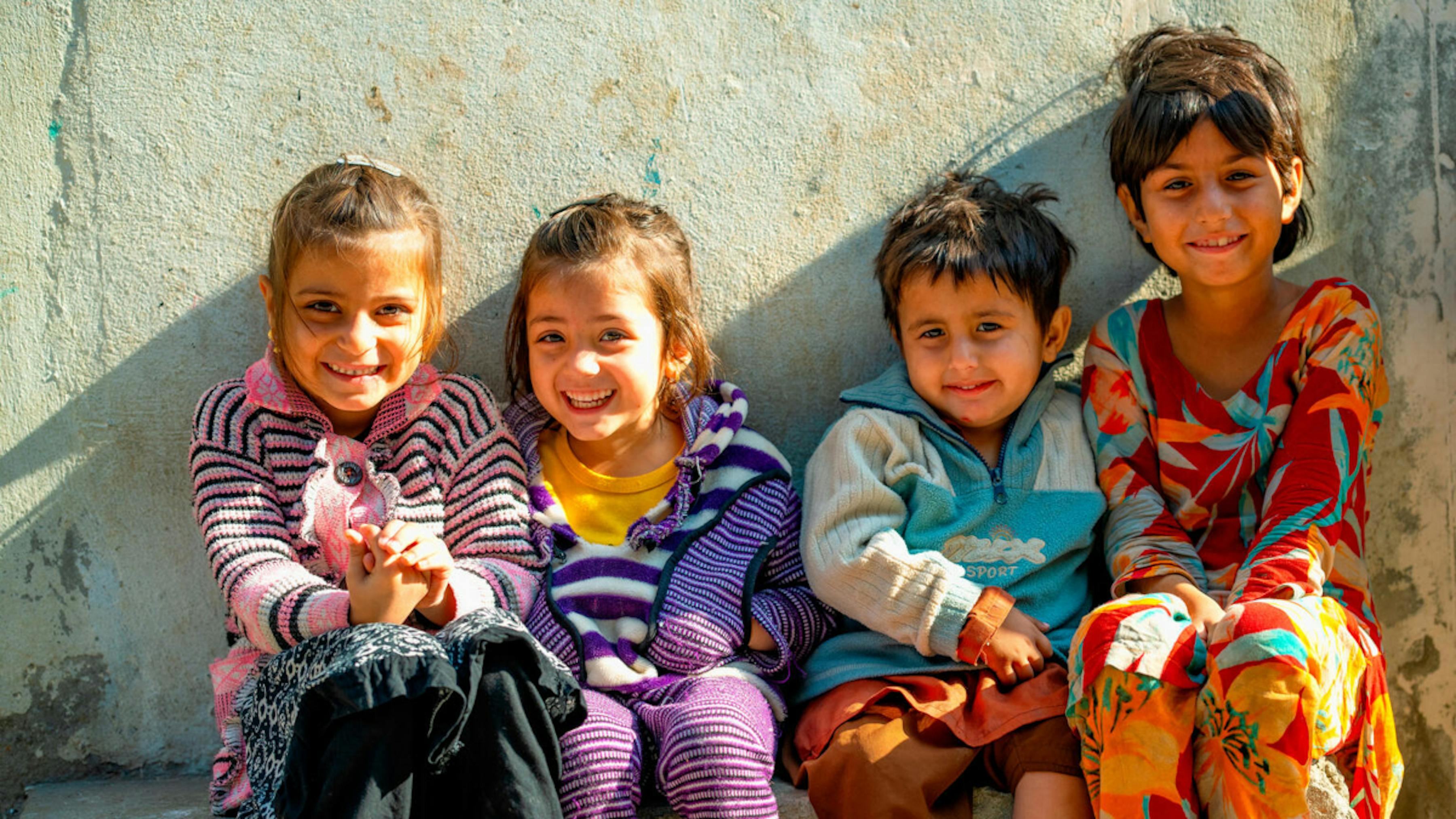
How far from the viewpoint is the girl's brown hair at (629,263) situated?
2480 mm

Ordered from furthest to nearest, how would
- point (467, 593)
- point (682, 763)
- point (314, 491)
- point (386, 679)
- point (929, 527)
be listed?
1. point (929, 527)
2. point (314, 491)
3. point (467, 593)
4. point (682, 763)
5. point (386, 679)

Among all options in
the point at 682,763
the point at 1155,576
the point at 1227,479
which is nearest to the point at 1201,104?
the point at 1227,479

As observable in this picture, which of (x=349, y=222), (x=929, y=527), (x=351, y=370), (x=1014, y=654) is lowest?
(x=1014, y=654)

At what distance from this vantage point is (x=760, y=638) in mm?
2459

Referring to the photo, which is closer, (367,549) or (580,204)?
(367,549)

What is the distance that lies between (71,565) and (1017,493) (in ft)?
6.60

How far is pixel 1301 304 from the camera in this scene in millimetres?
2564

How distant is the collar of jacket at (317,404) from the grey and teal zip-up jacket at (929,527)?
0.82m

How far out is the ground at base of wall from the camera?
2131 mm

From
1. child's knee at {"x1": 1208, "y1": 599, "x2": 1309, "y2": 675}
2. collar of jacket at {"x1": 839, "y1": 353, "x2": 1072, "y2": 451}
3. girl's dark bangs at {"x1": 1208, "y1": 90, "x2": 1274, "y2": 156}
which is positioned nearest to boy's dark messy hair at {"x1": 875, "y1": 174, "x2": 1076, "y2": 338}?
collar of jacket at {"x1": 839, "y1": 353, "x2": 1072, "y2": 451}

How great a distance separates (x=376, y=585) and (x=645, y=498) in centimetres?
62

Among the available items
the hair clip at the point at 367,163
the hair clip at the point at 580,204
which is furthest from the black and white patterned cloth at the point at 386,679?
the hair clip at the point at 367,163

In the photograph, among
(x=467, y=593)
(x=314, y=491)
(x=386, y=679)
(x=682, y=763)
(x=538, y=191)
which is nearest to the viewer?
(x=386, y=679)

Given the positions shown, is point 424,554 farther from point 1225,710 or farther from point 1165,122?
point 1165,122
